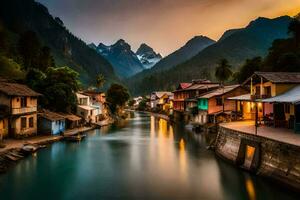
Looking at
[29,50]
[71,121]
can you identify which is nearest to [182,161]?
[71,121]

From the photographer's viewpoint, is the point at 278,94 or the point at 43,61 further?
the point at 43,61

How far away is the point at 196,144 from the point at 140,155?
37.9 feet

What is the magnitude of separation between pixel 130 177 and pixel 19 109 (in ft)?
75.5

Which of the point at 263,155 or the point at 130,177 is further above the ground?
the point at 263,155

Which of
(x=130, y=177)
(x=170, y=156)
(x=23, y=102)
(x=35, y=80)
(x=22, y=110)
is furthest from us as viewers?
(x=35, y=80)

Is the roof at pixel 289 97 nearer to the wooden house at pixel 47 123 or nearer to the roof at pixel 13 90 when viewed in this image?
the roof at pixel 13 90

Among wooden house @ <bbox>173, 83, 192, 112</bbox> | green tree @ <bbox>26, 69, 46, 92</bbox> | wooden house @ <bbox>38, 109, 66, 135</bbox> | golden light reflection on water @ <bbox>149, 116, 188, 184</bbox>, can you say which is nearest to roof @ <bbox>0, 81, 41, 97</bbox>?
wooden house @ <bbox>38, 109, 66, 135</bbox>

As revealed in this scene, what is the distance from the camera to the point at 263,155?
27.0 metres

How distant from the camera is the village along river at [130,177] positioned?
24.3 metres

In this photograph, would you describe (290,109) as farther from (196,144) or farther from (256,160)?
(196,144)

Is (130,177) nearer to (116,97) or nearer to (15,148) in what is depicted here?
(15,148)

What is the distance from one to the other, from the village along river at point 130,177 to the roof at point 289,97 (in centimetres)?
798

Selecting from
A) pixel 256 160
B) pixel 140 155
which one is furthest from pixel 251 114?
pixel 256 160

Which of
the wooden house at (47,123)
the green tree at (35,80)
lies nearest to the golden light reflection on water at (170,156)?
the wooden house at (47,123)
